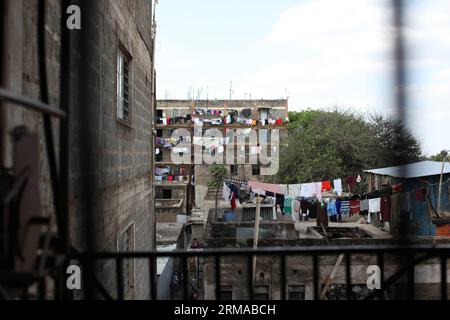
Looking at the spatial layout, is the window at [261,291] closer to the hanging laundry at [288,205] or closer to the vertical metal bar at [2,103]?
the hanging laundry at [288,205]

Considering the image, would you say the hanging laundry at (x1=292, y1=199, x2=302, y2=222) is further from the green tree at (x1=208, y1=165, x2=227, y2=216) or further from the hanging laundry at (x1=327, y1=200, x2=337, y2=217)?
the green tree at (x1=208, y1=165, x2=227, y2=216)

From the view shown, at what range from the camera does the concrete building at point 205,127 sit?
38938 mm

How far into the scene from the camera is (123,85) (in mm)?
6586

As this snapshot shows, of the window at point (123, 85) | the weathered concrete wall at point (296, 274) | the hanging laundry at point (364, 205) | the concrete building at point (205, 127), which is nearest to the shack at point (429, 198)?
the weathered concrete wall at point (296, 274)

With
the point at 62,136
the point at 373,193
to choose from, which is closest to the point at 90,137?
the point at 62,136

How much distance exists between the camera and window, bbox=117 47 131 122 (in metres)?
6.12

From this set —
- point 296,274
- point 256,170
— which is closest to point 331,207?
point 296,274

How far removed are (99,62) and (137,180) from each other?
129 inches

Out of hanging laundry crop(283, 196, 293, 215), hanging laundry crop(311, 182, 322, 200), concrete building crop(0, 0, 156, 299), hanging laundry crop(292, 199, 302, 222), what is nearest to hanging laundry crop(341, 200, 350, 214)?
hanging laundry crop(311, 182, 322, 200)

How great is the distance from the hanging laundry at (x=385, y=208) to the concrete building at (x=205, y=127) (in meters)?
22.6

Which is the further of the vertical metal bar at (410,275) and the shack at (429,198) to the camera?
the shack at (429,198)

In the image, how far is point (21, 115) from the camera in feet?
8.73

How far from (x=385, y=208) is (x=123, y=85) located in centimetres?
1287

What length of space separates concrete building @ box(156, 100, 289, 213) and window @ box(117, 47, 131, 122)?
31.3 metres
